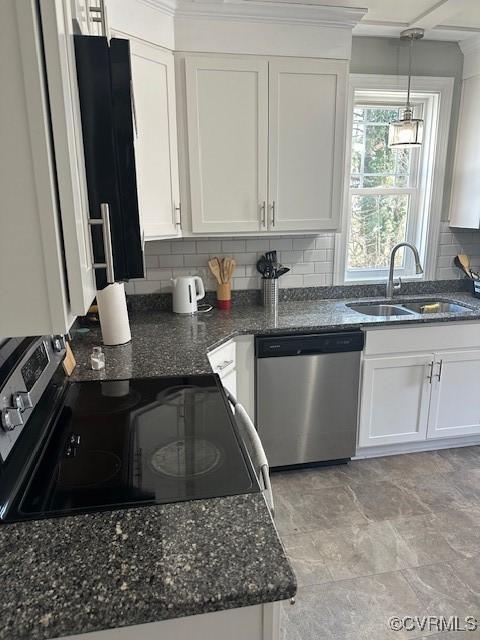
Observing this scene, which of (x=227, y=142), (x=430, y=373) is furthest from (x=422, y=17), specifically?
(x=430, y=373)

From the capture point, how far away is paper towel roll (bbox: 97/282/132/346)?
2016 mm

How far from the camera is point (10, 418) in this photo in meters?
1.03

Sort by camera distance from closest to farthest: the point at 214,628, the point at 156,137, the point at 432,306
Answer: the point at 214,628 → the point at 156,137 → the point at 432,306

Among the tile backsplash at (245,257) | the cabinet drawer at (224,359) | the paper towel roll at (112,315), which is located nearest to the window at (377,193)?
the tile backsplash at (245,257)

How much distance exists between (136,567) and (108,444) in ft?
1.61

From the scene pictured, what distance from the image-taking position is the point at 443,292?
315cm

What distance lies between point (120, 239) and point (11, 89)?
390 mm

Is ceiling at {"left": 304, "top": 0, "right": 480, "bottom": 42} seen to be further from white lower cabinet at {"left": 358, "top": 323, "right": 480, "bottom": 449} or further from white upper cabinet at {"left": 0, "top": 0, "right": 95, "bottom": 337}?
white upper cabinet at {"left": 0, "top": 0, "right": 95, "bottom": 337}

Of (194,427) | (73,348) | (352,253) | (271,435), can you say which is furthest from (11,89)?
(352,253)

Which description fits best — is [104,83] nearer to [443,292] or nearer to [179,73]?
[179,73]

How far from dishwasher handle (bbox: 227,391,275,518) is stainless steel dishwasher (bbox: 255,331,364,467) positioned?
916 mm

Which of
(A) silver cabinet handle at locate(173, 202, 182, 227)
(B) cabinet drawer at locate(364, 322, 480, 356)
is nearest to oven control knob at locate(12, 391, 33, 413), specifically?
(A) silver cabinet handle at locate(173, 202, 182, 227)

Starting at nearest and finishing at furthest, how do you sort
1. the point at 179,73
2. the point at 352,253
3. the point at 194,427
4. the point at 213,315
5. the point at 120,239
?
the point at 120,239
the point at 194,427
the point at 179,73
the point at 213,315
the point at 352,253

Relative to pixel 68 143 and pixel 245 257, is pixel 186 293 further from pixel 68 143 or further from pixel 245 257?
pixel 68 143
